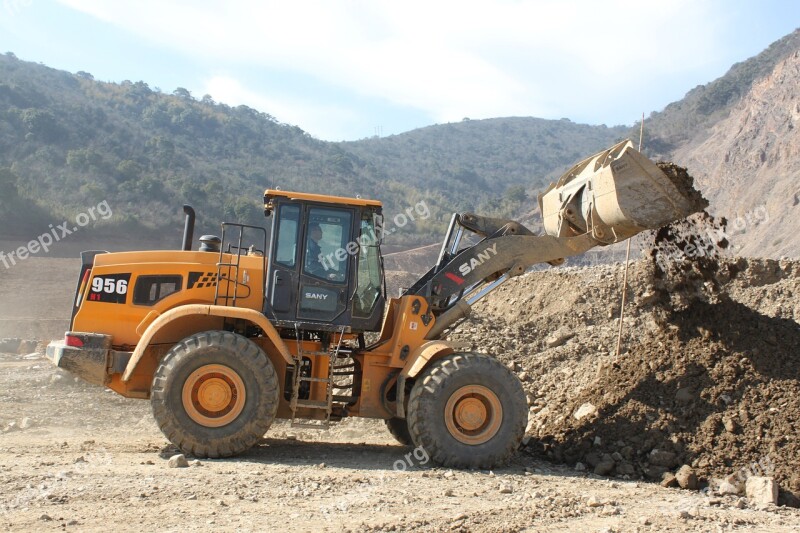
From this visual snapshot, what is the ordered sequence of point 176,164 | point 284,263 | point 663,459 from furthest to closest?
point 176,164 < point 284,263 < point 663,459

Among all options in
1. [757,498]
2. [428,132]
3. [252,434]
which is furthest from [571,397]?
[428,132]

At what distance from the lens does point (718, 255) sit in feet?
29.1

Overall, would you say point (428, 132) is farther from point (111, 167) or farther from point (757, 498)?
point (757, 498)

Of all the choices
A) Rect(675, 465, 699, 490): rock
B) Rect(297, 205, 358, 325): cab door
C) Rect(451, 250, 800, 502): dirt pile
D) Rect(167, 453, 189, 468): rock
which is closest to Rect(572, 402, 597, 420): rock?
Rect(451, 250, 800, 502): dirt pile

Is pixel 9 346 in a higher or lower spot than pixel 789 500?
higher

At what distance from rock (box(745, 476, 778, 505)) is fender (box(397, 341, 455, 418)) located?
295 centimetres

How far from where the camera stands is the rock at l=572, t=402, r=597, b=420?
28.2 feet

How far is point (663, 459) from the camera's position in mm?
7461

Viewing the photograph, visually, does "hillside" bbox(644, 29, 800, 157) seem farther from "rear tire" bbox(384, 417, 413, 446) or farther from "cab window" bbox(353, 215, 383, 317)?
"cab window" bbox(353, 215, 383, 317)

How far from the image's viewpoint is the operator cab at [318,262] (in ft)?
25.2

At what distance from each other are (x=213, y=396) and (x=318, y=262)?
1.65 meters

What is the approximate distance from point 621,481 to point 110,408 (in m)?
6.76

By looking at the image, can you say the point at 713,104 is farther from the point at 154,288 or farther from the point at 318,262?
the point at 154,288

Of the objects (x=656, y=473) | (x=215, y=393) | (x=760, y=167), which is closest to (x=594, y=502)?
(x=656, y=473)
